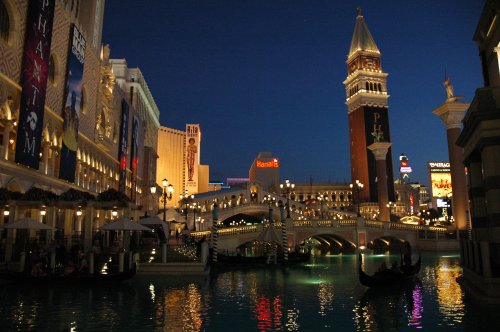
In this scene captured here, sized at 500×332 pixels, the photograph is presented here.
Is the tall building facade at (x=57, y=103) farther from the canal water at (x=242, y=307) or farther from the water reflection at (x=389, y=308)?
the water reflection at (x=389, y=308)

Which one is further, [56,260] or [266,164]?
[266,164]

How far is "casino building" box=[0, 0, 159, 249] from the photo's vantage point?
2098 centimetres

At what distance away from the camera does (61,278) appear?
16.1 meters

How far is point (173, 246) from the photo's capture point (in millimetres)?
25234

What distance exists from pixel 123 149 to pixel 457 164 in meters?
32.7

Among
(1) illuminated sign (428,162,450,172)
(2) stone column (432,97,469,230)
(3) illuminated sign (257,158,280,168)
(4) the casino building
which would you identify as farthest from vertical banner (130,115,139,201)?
(1) illuminated sign (428,162,450,172)

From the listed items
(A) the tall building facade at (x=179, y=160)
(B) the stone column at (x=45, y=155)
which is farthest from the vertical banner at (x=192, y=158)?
(B) the stone column at (x=45, y=155)

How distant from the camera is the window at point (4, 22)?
2036 centimetres

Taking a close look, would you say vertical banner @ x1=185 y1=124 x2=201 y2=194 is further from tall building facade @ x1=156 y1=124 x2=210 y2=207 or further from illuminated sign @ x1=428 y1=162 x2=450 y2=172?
illuminated sign @ x1=428 y1=162 x2=450 y2=172

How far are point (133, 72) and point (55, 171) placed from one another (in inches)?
1365

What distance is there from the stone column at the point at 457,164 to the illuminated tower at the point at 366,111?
109 ft

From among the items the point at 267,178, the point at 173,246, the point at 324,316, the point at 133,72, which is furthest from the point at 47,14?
the point at 267,178

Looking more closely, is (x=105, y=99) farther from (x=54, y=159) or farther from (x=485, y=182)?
(x=485, y=182)

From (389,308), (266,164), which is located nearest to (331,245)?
(389,308)
